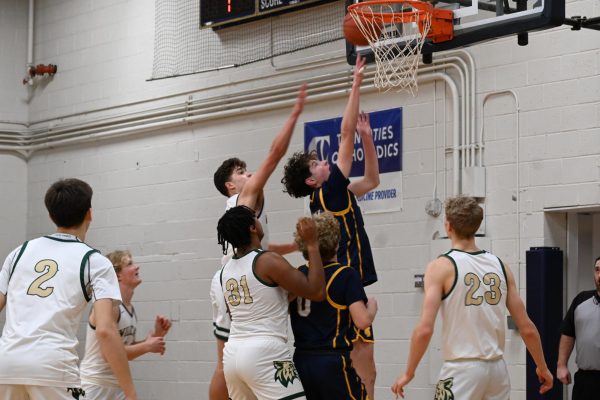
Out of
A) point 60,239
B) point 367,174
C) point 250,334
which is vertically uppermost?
point 367,174

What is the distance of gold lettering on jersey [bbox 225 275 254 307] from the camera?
6027 millimetres

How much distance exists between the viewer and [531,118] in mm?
8797

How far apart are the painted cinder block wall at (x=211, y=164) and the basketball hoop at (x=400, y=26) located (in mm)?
1460

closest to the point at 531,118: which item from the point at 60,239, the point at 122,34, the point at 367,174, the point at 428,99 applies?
Result: the point at 428,99

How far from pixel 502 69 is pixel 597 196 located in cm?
147

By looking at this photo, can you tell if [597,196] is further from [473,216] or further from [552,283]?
[473,216]

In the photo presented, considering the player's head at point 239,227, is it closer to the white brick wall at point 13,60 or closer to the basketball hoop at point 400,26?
the basketball hoop at point 400,26

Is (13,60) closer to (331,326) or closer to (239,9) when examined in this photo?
(239,9)

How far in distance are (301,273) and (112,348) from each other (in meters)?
1.54

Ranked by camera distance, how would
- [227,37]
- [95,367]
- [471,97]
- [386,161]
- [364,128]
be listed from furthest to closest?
1. [227,37]
2. [386,161]
3. [471,97]
4. [364,128]
5. [95,367]

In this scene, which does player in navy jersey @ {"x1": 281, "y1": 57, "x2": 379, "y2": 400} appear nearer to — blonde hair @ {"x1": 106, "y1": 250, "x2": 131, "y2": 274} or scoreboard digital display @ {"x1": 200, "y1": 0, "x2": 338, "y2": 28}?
blonde hair @ {"x1": 106, "y1": 250, "x2": 131, "y2": 274}

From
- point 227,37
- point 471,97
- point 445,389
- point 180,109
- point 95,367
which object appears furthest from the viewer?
point 180,109

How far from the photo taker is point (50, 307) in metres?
4.87

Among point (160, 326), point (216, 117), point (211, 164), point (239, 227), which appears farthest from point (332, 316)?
point (216, 117)
